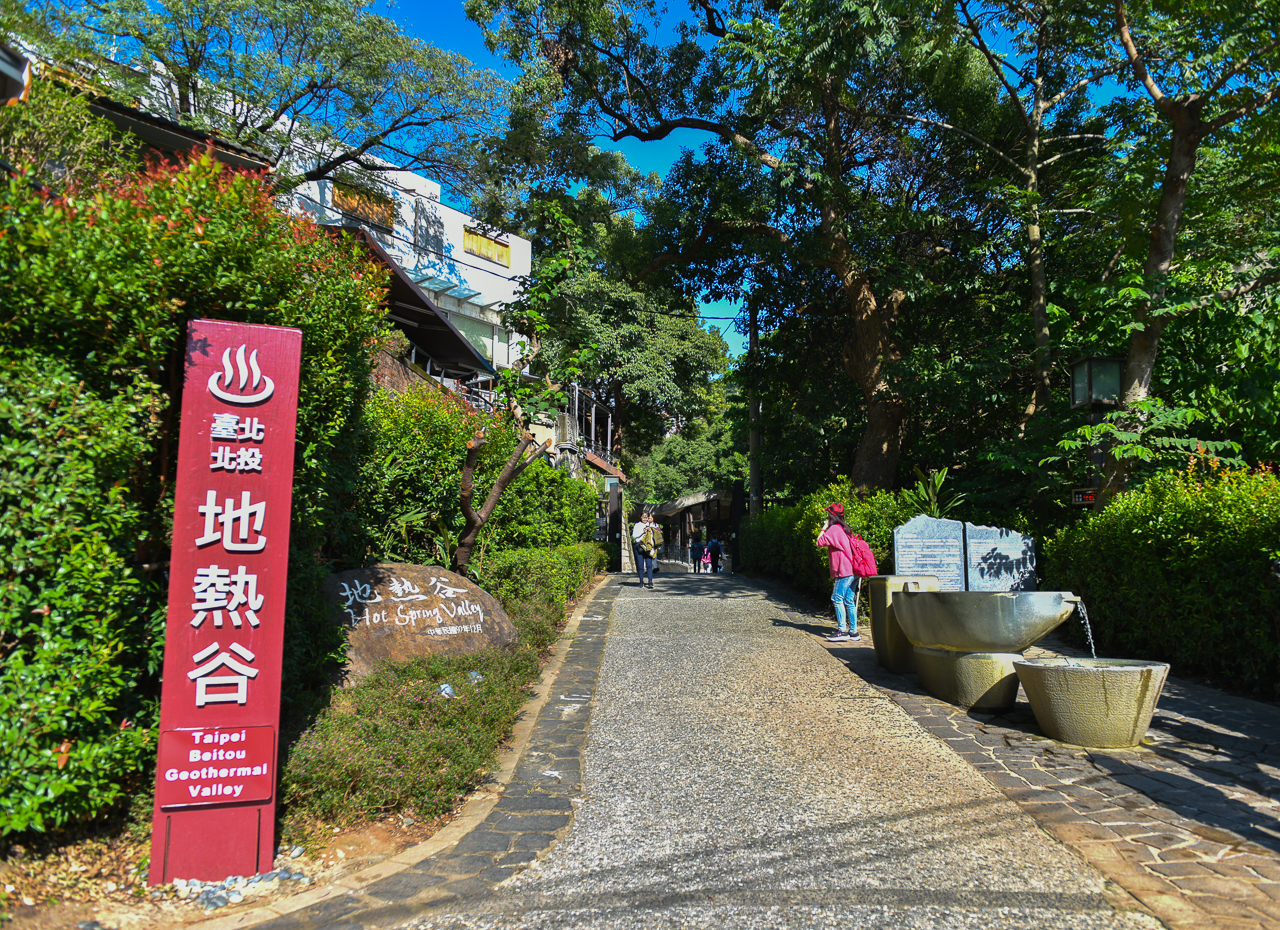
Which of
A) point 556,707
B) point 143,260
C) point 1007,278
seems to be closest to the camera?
point 143,260

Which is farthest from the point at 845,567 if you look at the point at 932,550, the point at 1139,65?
the point at 1139,65

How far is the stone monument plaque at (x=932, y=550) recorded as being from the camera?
27.7 feet

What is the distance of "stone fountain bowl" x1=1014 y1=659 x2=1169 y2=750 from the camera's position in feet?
16.1

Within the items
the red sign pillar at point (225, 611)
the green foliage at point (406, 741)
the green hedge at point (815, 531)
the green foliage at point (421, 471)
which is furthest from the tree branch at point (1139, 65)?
the red sign pillar at point (225, 611)

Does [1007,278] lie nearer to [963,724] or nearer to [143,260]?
[963,724]

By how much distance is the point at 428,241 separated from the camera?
26.0 meters

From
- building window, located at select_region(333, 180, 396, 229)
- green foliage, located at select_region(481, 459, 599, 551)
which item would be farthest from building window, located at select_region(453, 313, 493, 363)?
green foliage, located at select_region(481, 459, 599, 551)

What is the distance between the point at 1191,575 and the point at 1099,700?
2650mm

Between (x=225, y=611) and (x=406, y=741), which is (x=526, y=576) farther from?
(x=225, y=611)

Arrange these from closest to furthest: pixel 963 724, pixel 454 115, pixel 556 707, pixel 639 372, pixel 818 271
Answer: pixel 963 724 < pixel 556 707 < pixel 818 271 < pixel 454 115 < pixel 639 372

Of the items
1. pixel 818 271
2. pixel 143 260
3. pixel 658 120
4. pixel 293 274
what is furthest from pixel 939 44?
pixel 143 260

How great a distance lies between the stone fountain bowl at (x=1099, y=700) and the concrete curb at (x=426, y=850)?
3.69 meters

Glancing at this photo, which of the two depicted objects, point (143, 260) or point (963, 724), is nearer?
point (143, 260)

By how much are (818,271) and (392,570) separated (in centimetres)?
1174
